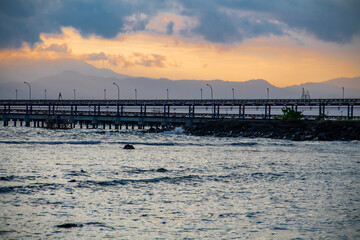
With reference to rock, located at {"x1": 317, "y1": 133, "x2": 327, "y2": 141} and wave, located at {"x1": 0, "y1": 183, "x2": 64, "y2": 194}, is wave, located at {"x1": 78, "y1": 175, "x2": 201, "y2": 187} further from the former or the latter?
rock, located at {"x1": 317, "y1": 133, "x2": 327, "y2": 141}

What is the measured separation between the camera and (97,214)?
11383mm

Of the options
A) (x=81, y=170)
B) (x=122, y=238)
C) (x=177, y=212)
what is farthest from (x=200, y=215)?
(x=81, y=170)

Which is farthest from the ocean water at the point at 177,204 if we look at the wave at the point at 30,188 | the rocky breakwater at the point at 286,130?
the rocky breakwater at the point at 286,130

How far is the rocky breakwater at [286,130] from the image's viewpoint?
64.2 m

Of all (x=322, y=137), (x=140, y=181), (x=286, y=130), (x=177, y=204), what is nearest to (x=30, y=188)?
(x=140, y=181)

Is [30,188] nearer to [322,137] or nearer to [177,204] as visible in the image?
[177,204]

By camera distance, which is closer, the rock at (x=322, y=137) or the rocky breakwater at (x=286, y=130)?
the rock at (x=322, y=137)


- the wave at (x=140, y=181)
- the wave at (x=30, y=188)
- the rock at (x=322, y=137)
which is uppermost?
the wave at (x=30, y=188)

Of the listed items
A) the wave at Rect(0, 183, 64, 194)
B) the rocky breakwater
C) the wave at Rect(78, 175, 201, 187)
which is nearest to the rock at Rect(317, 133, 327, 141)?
the rocky breakwater

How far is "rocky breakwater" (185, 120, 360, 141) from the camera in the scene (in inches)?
2527

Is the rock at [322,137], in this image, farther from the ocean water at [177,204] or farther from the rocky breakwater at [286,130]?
the ocean water at [177,204]

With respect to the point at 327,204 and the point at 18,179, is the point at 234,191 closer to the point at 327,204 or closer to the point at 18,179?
the point at 327,204

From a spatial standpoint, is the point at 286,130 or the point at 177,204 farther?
the point at 286,130

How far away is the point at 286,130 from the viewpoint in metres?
74.1
